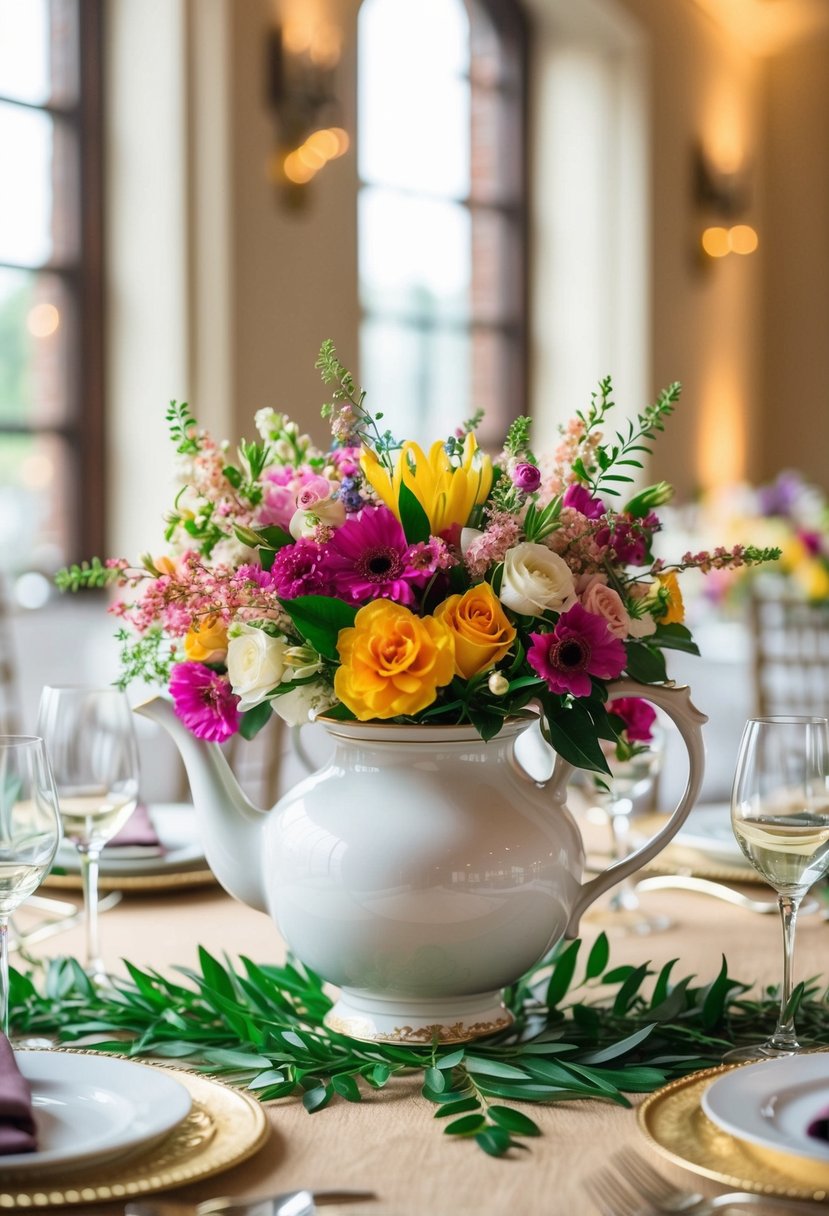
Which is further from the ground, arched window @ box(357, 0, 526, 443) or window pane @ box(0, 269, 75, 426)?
arched window @ box(357, 0, 526, 443)

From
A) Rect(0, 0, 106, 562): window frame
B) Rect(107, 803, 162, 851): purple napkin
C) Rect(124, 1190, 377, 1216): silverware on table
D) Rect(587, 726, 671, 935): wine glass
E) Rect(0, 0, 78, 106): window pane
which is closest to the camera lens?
Rect(124, 1190, 377, 1216): silverware on table

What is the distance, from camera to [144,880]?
4.49ft

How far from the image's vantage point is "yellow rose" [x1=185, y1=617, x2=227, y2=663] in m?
1.00

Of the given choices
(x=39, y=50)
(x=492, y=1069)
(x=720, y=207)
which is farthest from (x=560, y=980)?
(x=720, y=207)

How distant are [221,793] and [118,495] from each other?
338 centimetres

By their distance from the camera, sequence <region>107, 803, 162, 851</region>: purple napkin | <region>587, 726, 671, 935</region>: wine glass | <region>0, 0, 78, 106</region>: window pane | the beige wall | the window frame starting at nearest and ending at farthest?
<region>587, 726, 671, 935</region>: wine glass, <region>107, 803, 162, 851</region>: purple napkin, <region>0, 0, 78, 106</region>: window pane, the window frame, the beige wall

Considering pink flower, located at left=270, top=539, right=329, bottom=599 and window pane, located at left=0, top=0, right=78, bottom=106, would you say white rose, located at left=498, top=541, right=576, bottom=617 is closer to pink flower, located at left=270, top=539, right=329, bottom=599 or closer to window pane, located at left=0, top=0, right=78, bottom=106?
pink flower, located at left=270, top=539, right=329, bottom=599

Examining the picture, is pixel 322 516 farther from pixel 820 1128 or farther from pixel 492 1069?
pixel 820 1128

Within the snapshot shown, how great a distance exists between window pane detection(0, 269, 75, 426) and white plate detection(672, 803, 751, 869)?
296 centimetres

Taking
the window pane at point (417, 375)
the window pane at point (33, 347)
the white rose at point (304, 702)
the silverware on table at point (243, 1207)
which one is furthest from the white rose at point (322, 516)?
the window pane at point (417, 375)

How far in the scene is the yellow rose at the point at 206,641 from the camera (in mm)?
999

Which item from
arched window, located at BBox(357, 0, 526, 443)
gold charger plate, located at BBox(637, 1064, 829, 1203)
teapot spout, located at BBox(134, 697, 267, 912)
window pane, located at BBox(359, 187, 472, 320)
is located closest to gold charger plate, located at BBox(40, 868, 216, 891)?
teapot spout, located at BBox(134, 697, 267, 912)

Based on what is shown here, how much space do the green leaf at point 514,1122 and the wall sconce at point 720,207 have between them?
6.39 metres

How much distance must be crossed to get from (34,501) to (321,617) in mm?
3429
